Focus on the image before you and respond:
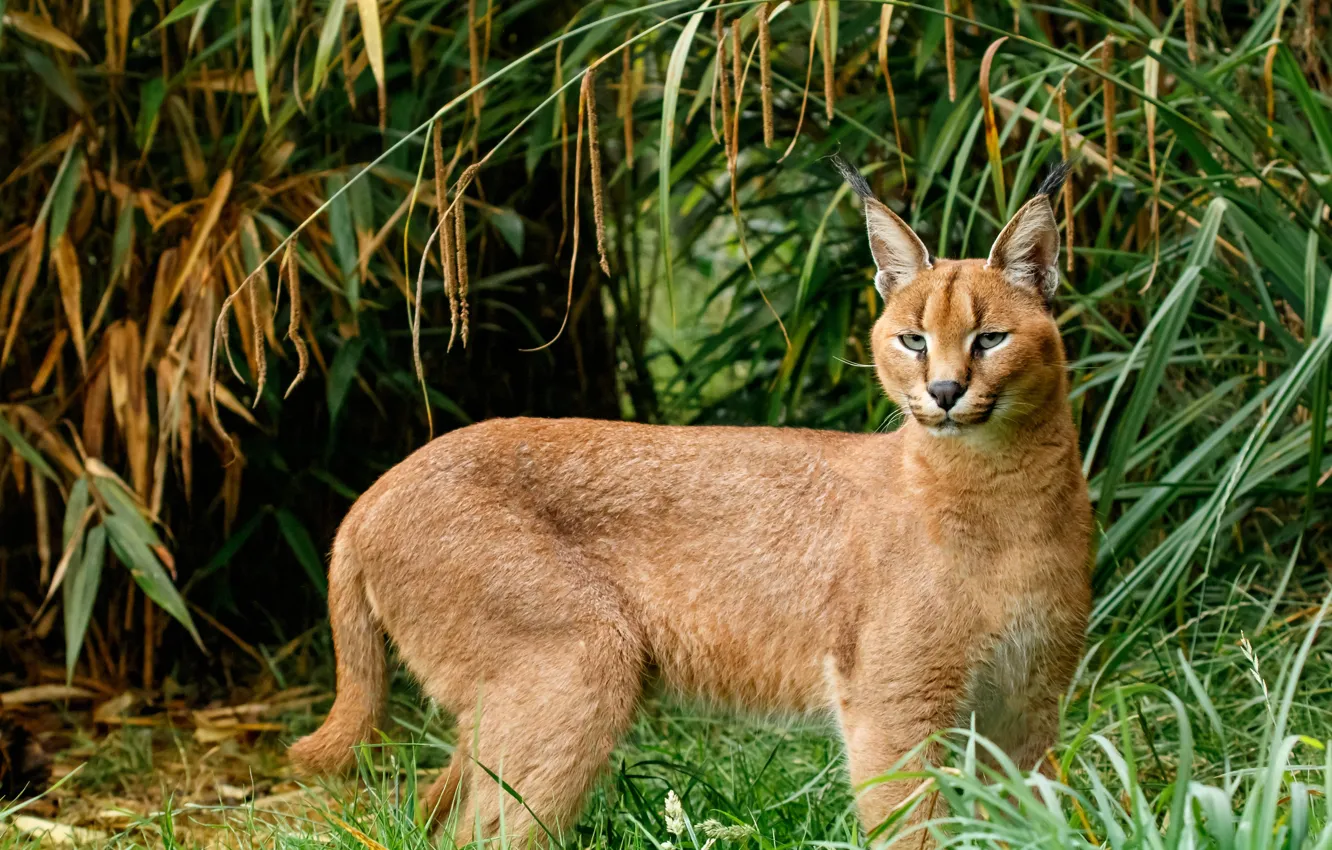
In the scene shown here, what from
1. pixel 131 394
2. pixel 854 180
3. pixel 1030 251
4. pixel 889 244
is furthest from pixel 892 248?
pixel 131 394

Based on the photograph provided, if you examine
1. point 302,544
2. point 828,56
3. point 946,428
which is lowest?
point 302,544

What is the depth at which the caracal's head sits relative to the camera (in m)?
3.30

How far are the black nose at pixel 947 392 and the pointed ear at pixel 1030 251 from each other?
1.01ft

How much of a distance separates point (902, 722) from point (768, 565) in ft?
1.73

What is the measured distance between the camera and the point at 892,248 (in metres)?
3.55

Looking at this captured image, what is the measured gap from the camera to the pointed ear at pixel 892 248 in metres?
3.49

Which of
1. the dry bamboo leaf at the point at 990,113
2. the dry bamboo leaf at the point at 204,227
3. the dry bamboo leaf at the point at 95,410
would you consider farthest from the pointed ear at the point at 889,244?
the dry bamboo leaf at the point at 95,410

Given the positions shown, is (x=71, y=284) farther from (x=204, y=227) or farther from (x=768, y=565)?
(x=768, y=565)

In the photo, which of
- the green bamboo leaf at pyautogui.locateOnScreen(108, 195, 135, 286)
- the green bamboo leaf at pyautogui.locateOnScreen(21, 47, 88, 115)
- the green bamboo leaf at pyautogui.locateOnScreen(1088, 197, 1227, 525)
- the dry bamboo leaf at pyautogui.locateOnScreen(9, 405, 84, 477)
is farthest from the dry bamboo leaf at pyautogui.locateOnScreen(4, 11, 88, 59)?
the green bamboo leaf at pyautogui.locateOnScreen(1088, 197, 1227, 525)

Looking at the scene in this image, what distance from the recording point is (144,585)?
466 cm

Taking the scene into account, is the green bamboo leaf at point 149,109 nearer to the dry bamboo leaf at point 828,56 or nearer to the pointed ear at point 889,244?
the dry bamboo leaf at point 828,56

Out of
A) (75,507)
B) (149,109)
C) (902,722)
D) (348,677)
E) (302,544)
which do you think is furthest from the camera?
(302,544)

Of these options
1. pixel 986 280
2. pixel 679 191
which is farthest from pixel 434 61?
pixel 986 280

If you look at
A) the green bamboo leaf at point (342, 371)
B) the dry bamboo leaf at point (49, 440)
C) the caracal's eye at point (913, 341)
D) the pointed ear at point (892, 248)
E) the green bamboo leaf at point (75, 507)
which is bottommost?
the green bamboo leaf at point (75, 507)
